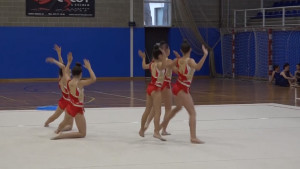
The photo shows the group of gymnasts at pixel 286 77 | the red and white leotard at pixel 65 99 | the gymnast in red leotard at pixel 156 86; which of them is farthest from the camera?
the group of gymnasts at pixel 286 77

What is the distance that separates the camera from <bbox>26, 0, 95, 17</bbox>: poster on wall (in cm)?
2381

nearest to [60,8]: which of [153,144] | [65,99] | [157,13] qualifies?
[157,13]

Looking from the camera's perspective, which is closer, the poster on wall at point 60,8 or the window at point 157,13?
the poster on wall at point 60,8

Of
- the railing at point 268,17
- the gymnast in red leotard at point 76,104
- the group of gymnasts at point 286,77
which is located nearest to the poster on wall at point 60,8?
the railing at point 268,17

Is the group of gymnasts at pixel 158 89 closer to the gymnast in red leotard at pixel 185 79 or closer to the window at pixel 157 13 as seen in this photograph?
the gymnast in red leotard at pixel 185 79

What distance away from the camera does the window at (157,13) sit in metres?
25.8

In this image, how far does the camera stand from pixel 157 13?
2606cm

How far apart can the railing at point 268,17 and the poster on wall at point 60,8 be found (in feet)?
23.9

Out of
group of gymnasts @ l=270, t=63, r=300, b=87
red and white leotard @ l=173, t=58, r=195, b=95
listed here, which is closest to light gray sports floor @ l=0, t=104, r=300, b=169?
red and white leotard @ l=173, t=58, r=195, b=95

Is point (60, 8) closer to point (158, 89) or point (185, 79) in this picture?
point (158, 89)

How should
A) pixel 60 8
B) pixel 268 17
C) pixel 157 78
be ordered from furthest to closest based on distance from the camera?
pixel 268 17 → pixel 60 8 → pixel 157 78

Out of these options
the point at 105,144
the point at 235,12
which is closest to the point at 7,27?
the point at 235,12

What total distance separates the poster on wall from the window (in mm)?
2787

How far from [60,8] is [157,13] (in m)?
4.93
